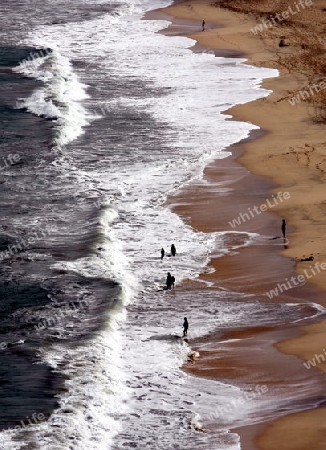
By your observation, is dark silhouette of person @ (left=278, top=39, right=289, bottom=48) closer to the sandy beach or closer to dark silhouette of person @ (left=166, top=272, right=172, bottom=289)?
the sandy beach

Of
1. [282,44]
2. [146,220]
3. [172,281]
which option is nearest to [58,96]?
[282,44]

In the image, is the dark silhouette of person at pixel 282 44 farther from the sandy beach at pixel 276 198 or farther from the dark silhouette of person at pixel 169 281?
the dark silhouette of person at pixel 169 281

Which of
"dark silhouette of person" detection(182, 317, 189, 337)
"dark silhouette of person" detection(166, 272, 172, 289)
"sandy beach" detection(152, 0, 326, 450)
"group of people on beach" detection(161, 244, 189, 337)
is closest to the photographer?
"sandy beach" detection(152, 0, 326, 450)

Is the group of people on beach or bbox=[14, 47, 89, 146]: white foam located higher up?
the group of people on beach

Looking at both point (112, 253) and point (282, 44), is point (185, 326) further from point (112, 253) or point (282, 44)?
point (282, 44)

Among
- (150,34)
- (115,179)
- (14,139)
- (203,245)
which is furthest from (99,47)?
(203,245)

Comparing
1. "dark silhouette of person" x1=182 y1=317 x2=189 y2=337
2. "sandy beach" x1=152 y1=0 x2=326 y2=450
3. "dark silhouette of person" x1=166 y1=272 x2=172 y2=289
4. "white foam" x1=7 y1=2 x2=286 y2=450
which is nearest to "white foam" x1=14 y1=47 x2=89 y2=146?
"white foam" x1=7 y1=2 x2=286 y2=450

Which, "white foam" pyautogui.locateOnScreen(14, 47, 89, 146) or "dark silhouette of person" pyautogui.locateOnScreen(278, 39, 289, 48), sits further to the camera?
"dark silhouette of person" pyautogui.locateOnScreen(278, 39, 289, 48)

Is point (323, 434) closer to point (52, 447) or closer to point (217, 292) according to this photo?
point (52, 447)
